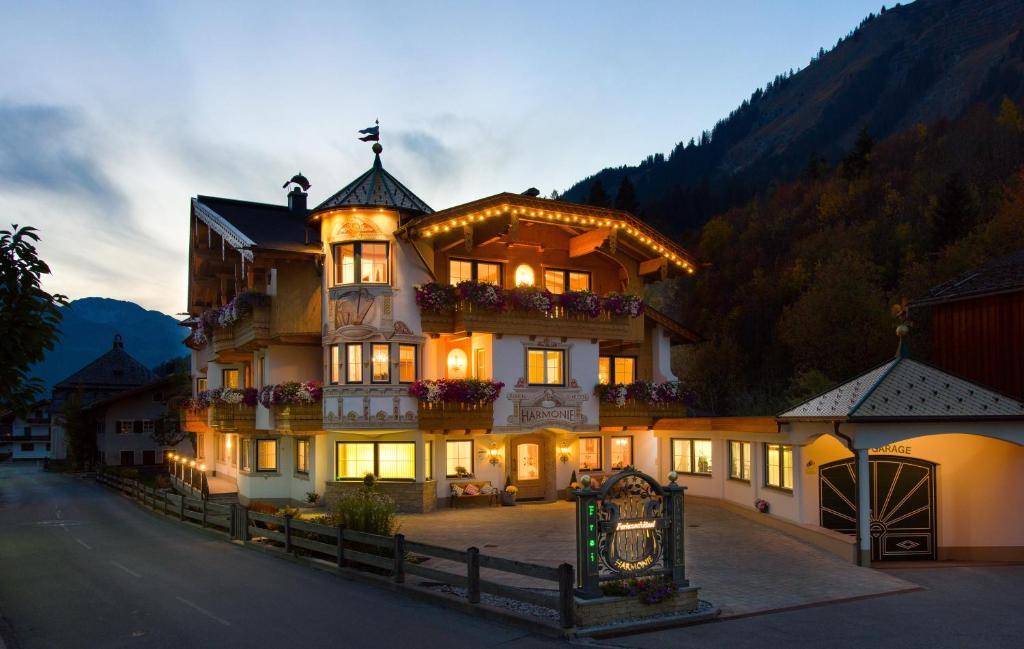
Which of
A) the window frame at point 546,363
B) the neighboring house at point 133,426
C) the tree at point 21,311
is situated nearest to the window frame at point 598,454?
the window frame at point 546,363

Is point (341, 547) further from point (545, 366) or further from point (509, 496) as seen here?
point (545, 366)

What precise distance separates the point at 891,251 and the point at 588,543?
59.7 m

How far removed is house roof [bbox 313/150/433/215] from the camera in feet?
92.7

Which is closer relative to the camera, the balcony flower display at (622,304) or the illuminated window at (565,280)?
the balcony flower display at (622,304)

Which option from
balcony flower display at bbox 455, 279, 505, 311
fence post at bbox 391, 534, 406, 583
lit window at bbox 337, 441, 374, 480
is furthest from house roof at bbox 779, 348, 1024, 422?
lit window at bbox 337, 441, 374, 480

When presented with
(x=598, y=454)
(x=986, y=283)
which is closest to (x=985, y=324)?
(x=986, y=283)

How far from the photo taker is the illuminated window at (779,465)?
71.7ft

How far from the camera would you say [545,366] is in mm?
29141

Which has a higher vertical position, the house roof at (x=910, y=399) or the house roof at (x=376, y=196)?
the house roof at (x=376, y=196)

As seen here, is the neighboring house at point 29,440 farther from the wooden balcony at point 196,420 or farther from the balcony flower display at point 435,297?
the balcony flower display at point 435,297

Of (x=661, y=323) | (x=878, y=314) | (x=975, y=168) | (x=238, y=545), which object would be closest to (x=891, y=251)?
(x=975, y=168)

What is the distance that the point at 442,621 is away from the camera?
1309 cm

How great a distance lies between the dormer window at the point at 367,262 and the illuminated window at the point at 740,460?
39.8 ft

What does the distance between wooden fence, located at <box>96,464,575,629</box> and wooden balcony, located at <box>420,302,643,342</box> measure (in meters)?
8.78
